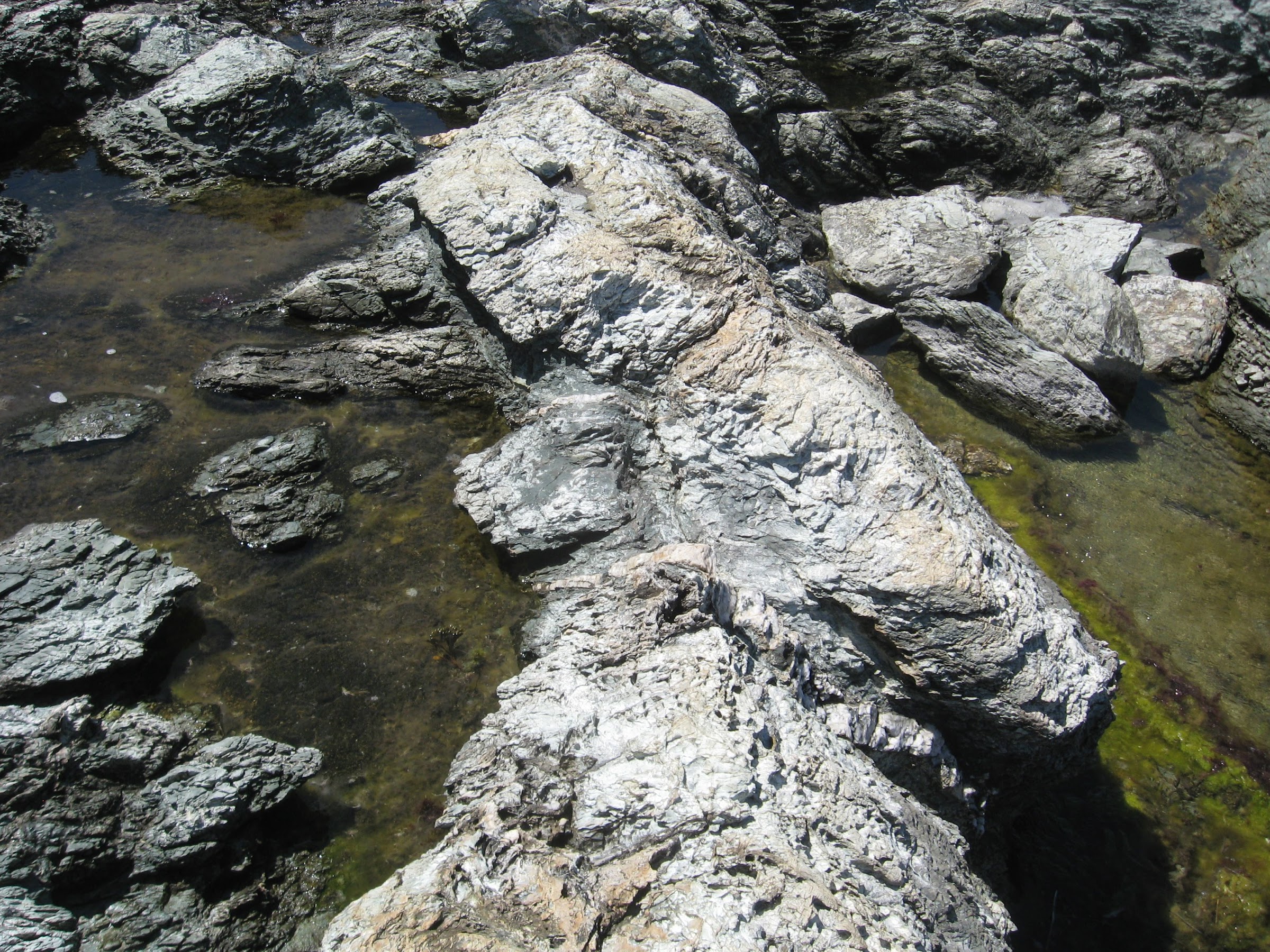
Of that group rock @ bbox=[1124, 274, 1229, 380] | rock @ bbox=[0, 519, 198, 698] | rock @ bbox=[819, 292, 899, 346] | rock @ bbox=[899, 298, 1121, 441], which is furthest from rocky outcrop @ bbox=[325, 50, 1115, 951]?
rock @ bbox=[1124, 274, 1229, 380]

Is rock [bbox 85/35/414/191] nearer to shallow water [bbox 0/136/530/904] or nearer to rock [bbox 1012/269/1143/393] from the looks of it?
A: shallow water [bbox 0/136/530/904]

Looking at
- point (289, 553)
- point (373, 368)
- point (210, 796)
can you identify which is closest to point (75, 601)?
point (289, 553)

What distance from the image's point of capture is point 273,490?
579cm

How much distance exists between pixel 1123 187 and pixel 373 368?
956cm

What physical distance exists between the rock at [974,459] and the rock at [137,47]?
338 inches

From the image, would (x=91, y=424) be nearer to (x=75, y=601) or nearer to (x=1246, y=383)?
(x=75, y=601)

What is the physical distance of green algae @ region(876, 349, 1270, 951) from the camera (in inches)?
211

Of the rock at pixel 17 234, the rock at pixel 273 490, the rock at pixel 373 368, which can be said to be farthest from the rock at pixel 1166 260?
the rock at pixel 17 234

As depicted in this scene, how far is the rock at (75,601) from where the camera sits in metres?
4.69

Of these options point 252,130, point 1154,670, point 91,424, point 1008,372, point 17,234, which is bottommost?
point 1154,670

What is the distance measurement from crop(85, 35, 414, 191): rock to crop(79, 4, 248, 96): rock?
612 millimetres

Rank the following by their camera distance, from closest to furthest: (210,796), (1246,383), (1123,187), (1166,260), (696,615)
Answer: (210,796)
(696,615)
(1246,383)
(1166,260)
(1123,187)

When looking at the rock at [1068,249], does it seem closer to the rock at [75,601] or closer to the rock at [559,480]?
the rock at [559,480]

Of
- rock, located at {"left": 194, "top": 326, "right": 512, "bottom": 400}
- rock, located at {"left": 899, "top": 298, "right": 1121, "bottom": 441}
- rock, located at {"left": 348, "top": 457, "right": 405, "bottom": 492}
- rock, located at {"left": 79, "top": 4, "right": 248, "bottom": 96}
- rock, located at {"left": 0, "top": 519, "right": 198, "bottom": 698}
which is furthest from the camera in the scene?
rock, located at {"left": 79, "top": 4, "right": 248, "bottom": 96}
